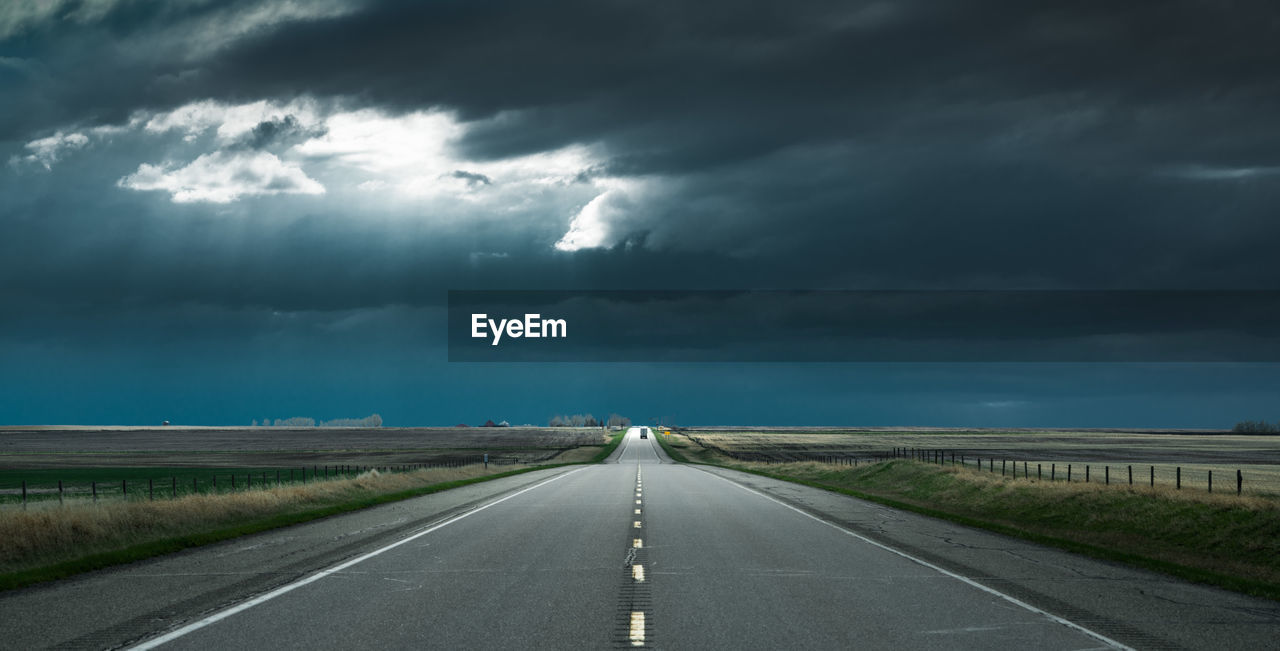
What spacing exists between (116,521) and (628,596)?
1273 cm

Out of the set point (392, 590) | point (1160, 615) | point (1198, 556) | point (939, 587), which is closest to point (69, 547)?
point (392, 590)


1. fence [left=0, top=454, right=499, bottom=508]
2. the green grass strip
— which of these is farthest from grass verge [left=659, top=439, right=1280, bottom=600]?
fence [left=0, top=454, right=499, bottom=508]

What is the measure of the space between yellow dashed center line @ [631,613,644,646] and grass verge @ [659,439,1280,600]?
363 inches

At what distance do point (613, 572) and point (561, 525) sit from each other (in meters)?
8.08

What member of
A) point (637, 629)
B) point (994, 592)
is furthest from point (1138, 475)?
point (637, 629)

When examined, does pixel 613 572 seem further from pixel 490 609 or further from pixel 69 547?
pixel 69 547

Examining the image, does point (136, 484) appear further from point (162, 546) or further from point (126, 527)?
point (162, 546)

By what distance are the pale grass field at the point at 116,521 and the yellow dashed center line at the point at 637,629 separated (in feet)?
34.3

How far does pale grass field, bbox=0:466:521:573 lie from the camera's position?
15.6 meters

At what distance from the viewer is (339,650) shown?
8234mm

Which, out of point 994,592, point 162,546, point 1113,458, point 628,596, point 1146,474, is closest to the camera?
point 628,596

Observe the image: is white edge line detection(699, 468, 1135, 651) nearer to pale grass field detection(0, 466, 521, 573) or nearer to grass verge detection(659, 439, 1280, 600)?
grass verge detection(659, 439, 1280, 600)

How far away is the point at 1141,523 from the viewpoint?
22.0 metres

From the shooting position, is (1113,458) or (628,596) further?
(1113,458)
